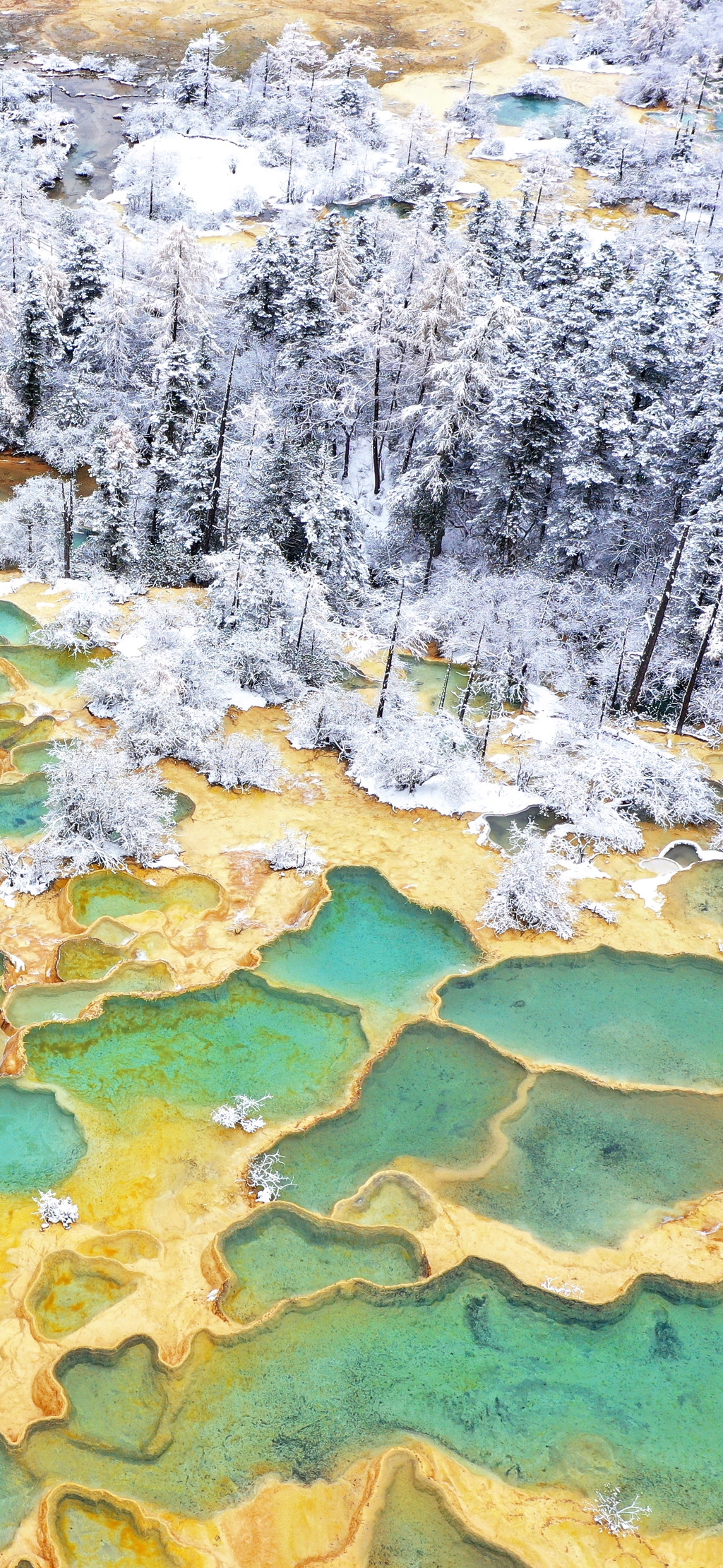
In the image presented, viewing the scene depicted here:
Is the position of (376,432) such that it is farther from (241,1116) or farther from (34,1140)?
(34,1140)

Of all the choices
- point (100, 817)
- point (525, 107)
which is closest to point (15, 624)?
point (100, 817)

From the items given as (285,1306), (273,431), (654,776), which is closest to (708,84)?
(273,431)

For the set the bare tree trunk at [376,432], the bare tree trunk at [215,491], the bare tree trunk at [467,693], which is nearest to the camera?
the bare tree trunk at [467,693]

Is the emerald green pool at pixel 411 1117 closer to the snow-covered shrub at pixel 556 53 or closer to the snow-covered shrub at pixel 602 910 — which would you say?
the snow-covered shrub at pixel 602 910

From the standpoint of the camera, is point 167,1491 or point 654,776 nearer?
point 167,1491

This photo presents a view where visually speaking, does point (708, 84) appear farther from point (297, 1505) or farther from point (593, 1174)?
point (297, 1505)

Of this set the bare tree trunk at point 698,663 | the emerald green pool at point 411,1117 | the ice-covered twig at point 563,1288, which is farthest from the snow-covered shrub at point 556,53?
the ice-covered twig at point 563,1288
